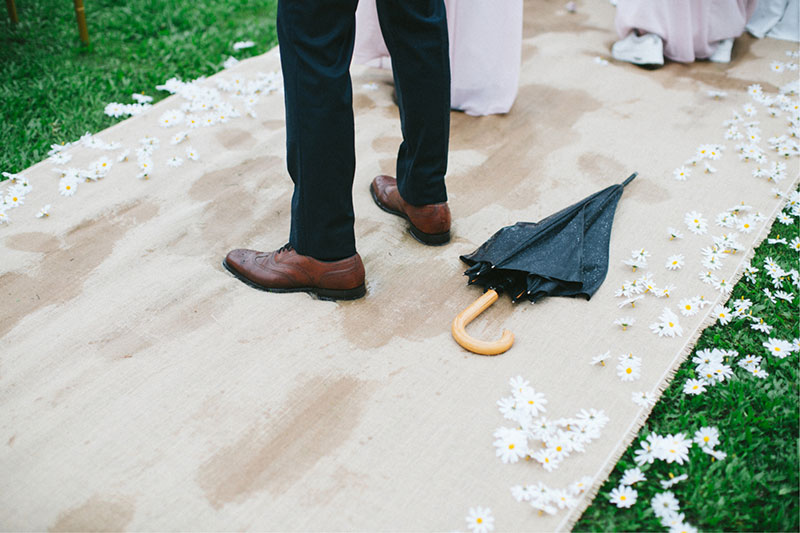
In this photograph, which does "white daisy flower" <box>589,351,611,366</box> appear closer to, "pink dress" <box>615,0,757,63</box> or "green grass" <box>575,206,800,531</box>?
"green grass" <box>575,206,800,531</box>

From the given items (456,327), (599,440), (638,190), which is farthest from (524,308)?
(638,190)

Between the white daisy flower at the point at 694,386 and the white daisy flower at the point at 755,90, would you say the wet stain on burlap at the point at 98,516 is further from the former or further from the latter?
the white daisy flower at the point at 755,90

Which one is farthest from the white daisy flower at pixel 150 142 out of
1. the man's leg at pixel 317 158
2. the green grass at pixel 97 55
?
the man's leg at pixel 317 158

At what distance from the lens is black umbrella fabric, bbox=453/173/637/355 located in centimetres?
152

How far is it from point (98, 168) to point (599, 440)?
1.68 metres

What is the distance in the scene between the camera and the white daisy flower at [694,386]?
131 centimetres

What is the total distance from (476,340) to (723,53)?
82.3 inches

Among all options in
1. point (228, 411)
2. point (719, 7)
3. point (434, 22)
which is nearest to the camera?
point (228, 411)

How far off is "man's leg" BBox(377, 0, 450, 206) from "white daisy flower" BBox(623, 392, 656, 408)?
68 cm

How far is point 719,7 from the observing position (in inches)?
105

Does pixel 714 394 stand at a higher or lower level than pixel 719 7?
lower

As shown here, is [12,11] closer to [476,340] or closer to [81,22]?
[81,22]

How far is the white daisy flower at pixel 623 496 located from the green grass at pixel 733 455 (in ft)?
0.04

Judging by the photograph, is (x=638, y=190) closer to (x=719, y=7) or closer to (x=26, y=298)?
(x=719, y=7)
